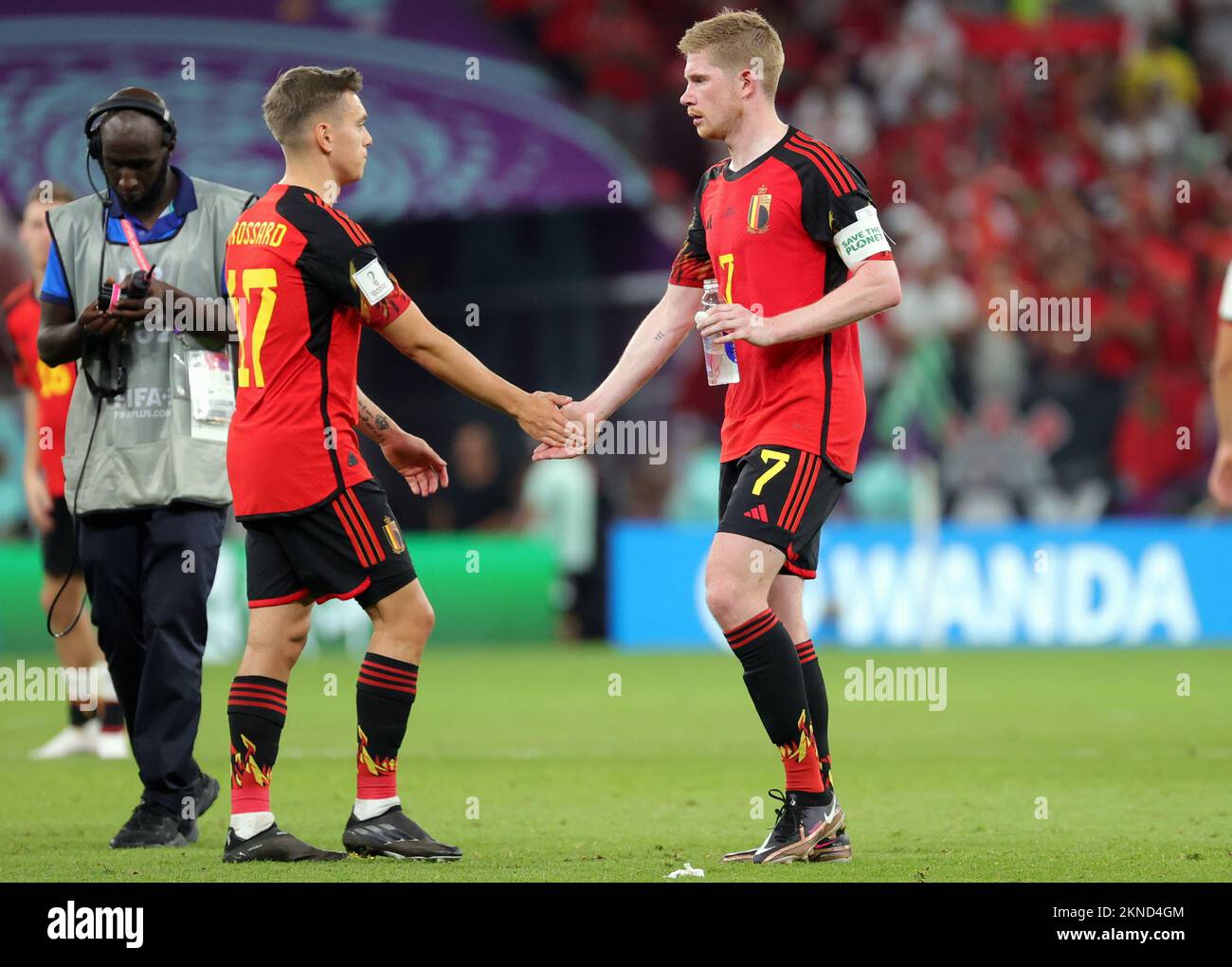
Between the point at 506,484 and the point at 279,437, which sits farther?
the point at 506,484

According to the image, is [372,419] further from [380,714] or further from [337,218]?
[380,714]

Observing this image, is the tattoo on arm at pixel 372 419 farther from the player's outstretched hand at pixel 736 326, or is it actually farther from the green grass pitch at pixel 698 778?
the green grass pitch at pixel 698 778

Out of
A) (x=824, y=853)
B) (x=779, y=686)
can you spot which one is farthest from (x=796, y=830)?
(x=779, y=686)

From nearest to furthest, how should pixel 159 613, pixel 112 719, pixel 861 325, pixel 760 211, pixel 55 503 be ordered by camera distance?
pixel 760 211 → pixel 159 613 → pixel 55 503 → pixel 112 719 → pixel 861 325

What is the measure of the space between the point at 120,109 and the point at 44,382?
2.65m

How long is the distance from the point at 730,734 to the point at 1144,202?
10.2 metres

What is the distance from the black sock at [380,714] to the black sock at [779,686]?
1.01 metres

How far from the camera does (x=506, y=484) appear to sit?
58.1 feet

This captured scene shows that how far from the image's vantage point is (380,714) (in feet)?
19.1

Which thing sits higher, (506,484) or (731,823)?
(506,484)

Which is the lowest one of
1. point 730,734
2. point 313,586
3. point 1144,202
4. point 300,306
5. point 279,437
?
point 730,734

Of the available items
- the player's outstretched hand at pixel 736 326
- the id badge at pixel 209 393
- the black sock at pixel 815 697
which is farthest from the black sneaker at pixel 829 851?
the id badge at pixel 209 393
